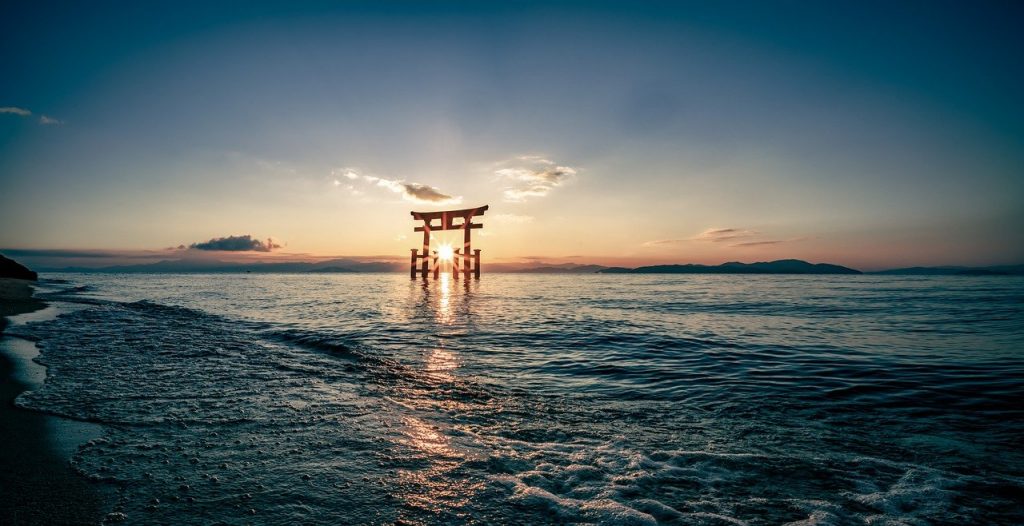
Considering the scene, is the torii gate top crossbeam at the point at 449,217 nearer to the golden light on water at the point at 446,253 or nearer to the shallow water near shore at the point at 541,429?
the golden light on water at the point at 446,253

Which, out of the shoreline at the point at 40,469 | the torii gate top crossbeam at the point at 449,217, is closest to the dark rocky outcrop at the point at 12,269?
the torii gate top crossbeam at the point at 449,217

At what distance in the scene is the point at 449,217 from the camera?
125ft

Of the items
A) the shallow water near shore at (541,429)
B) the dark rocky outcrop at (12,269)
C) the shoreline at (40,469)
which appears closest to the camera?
the shoreline at (40,469)

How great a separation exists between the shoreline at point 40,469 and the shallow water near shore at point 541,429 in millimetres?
Result: 140

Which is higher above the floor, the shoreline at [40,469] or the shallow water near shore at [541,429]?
the shoreline at [40,469]

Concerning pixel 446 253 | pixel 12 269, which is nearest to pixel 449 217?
pixel 446 253

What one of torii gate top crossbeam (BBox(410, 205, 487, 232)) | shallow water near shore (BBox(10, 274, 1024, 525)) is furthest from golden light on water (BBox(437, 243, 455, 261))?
shallow water near shore (BBox(10, 274, 1024, 525))

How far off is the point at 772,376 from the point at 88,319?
18174 mm

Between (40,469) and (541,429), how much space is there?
3.83m

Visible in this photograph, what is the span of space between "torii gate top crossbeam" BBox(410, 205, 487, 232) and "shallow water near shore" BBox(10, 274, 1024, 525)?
26.8m

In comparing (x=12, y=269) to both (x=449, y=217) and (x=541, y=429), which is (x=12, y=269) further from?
(x=541, y=429)

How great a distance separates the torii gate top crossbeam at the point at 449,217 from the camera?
3599 cm

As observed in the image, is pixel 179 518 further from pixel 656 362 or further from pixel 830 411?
pixel 656 362

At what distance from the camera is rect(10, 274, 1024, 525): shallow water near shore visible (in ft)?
8.99
